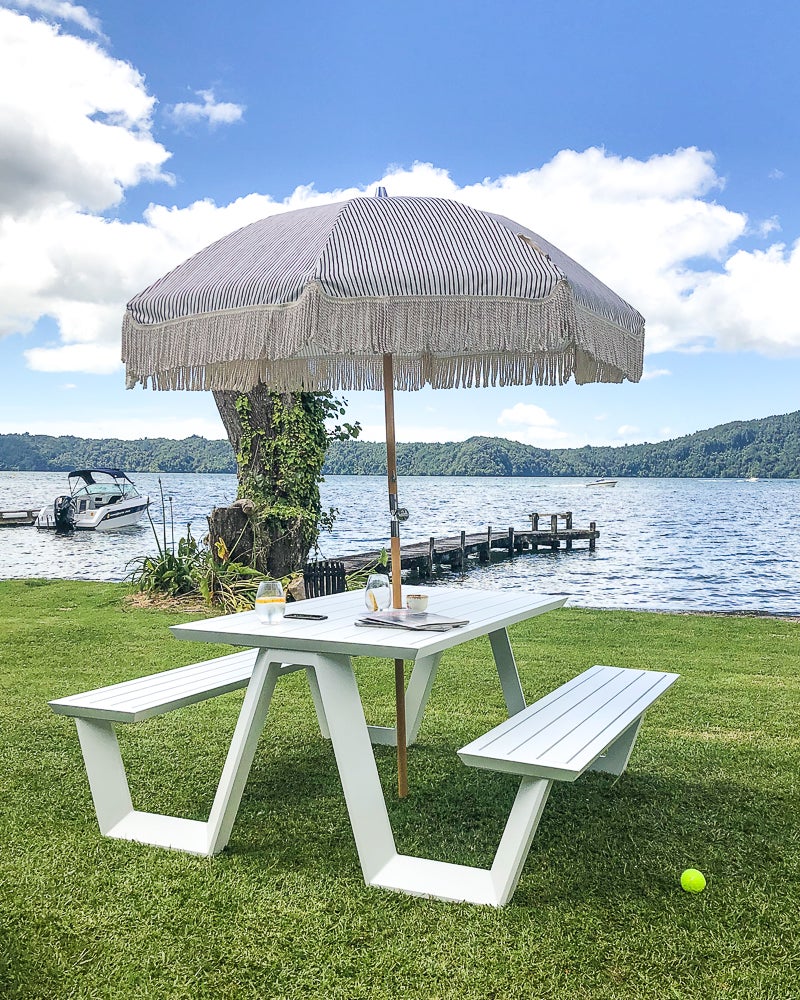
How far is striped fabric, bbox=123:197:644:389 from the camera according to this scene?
2.92 meters

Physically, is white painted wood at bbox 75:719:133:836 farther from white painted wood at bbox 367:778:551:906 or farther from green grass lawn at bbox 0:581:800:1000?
white painted wood at bbox 367:778:551:906

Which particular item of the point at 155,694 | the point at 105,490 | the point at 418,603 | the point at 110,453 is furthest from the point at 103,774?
the point at 110,453

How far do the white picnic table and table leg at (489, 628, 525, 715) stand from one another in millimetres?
597

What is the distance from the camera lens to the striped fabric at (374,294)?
2918mm

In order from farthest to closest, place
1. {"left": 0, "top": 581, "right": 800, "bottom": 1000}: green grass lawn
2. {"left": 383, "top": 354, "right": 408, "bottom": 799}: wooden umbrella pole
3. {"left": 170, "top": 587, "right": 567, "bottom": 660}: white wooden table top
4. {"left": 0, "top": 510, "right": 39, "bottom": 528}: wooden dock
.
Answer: {"left": 0, "top": 510, "right": 39, "bottom": 528}: wooden dock, {"left": 383, "top": 354, "right": 408, "bottom": 799}: wooden umbrella pole, {"left": 170, "top": 587, "right": 567, "bottom": 660}: white wooden table top, {"left": 0, "top": 581, "right": 800, "bottom": 1000}: green grass lawn

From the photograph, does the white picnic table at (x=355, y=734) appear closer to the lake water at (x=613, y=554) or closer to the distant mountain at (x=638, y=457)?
the lake water at (x=613, y=554)

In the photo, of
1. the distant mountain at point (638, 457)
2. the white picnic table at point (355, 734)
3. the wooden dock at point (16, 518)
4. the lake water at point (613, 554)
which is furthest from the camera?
the distant mountain at point (638, 457)

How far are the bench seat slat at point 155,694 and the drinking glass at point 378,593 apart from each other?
0.64 meters

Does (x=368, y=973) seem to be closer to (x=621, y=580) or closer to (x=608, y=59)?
(x=621, y=580)

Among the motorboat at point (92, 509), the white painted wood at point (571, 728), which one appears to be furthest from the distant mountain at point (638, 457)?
the white painted wood at point (571, 728)

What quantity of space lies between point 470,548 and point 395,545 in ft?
62.8

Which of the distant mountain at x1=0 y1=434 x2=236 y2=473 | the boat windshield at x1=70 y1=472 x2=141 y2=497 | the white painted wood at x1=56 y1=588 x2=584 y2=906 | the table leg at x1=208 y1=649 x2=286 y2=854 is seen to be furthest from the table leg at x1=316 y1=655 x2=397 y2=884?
the distant mountain at x1=0 y1=434 x2=236 y2=473

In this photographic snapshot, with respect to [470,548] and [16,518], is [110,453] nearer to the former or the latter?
[16,518]

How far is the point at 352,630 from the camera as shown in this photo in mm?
3248
